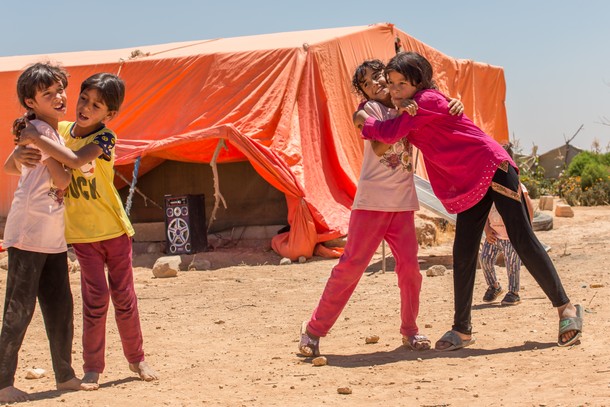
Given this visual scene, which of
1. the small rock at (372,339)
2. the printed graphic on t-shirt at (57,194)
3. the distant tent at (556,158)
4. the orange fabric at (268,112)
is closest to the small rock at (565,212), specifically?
the orange fabric at (268,112)

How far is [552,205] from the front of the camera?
1517cm

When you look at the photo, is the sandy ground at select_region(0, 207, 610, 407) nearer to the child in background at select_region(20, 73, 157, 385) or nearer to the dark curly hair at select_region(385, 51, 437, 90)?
the child in background at select_region(20, 73, 157, 385)

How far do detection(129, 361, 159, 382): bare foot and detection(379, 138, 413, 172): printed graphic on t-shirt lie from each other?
5.07 ft

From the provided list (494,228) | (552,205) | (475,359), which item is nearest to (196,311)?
(494,228)

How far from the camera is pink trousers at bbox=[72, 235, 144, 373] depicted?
4.08 metres

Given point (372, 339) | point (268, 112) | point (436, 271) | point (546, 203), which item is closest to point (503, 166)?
point (372, 339)

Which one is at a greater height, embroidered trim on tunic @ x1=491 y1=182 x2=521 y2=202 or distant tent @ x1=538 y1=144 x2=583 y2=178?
distant tent @ x1=538 y1=144 x2=583 y2=178

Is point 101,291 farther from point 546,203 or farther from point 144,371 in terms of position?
point 546,203

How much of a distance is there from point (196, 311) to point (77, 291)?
5.58 ft

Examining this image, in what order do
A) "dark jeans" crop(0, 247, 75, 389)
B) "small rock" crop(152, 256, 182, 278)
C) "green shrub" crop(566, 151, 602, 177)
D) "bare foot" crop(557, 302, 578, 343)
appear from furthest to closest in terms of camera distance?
"green shrub" crop(566, 151, 602, 177) → "small rock" crop(152, 256, 182, 278) → "bare foot" crop(557, 302, 578, 343) → "dark jeans" crop(0, 247, 75, 389)

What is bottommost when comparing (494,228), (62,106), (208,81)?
(494,228)

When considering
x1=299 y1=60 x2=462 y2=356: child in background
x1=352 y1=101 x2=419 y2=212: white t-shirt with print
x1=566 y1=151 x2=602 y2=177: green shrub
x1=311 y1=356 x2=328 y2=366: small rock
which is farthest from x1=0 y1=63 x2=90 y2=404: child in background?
x1=566 y1=151 x2=602 y2=177: green shrub

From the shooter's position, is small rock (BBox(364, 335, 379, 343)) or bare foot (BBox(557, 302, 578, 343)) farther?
small rock (BBox(364, 335, 379, 343))

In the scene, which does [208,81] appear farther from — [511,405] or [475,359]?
[511,405]
